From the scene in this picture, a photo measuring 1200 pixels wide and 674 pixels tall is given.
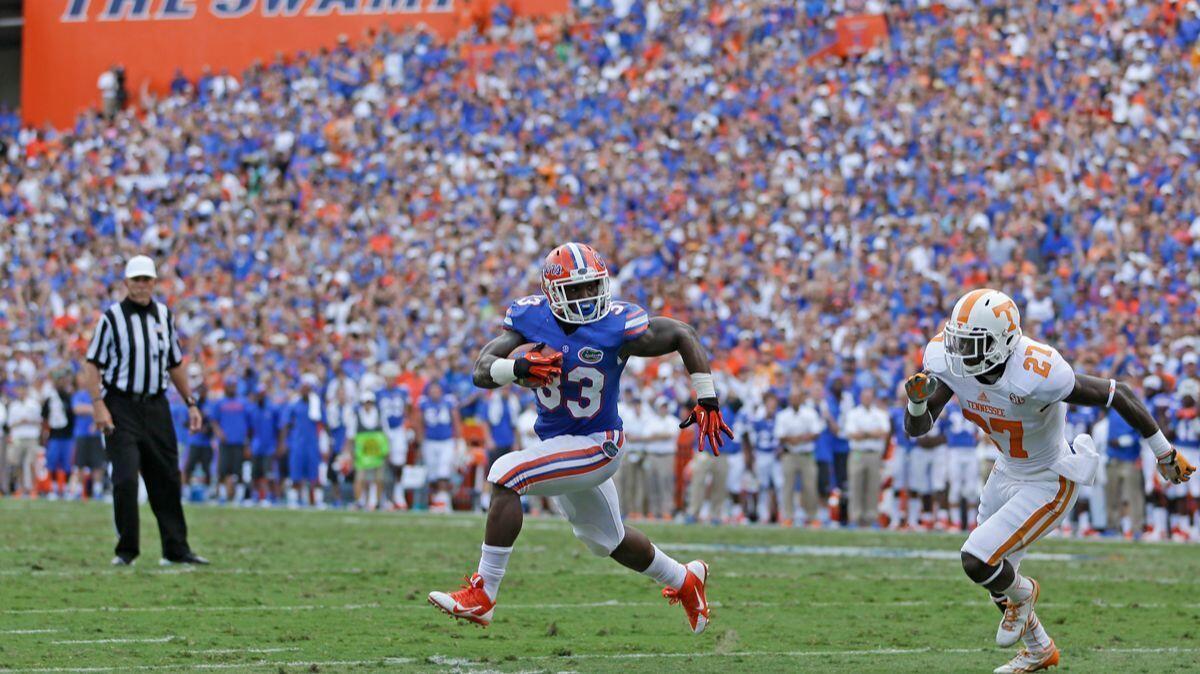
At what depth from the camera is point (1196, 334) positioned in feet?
55.9

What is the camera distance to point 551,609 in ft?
28.8

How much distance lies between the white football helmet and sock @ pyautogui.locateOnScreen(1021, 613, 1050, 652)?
1.02 meters

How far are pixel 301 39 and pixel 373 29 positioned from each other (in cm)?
198

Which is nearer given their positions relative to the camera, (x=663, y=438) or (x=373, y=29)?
(x=663, y=438)

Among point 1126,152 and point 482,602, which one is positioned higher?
point 1126,152

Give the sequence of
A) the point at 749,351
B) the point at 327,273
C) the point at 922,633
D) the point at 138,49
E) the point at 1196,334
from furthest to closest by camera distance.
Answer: the point at 138,49 → the point at 327,273 → the point at 749,351 → the point at 1196,334 → the point at 922,633

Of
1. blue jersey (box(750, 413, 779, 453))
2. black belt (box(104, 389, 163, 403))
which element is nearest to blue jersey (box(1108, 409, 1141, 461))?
blue jersey (box(750, 413, 779, 453))

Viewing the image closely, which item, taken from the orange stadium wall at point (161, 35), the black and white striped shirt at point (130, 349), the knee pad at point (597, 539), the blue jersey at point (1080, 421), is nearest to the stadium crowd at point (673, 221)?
the blue jersey at point (1080, 421)

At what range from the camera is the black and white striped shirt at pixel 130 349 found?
10000 mm

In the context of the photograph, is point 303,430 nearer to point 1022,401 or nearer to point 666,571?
point 666,571

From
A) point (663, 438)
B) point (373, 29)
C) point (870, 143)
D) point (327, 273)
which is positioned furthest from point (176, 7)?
point (663, 438)

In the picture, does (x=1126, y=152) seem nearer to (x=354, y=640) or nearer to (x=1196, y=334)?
(x=1196, y=334)

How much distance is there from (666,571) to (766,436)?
1087cm

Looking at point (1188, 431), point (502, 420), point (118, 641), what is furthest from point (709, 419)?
point (502, 420)
